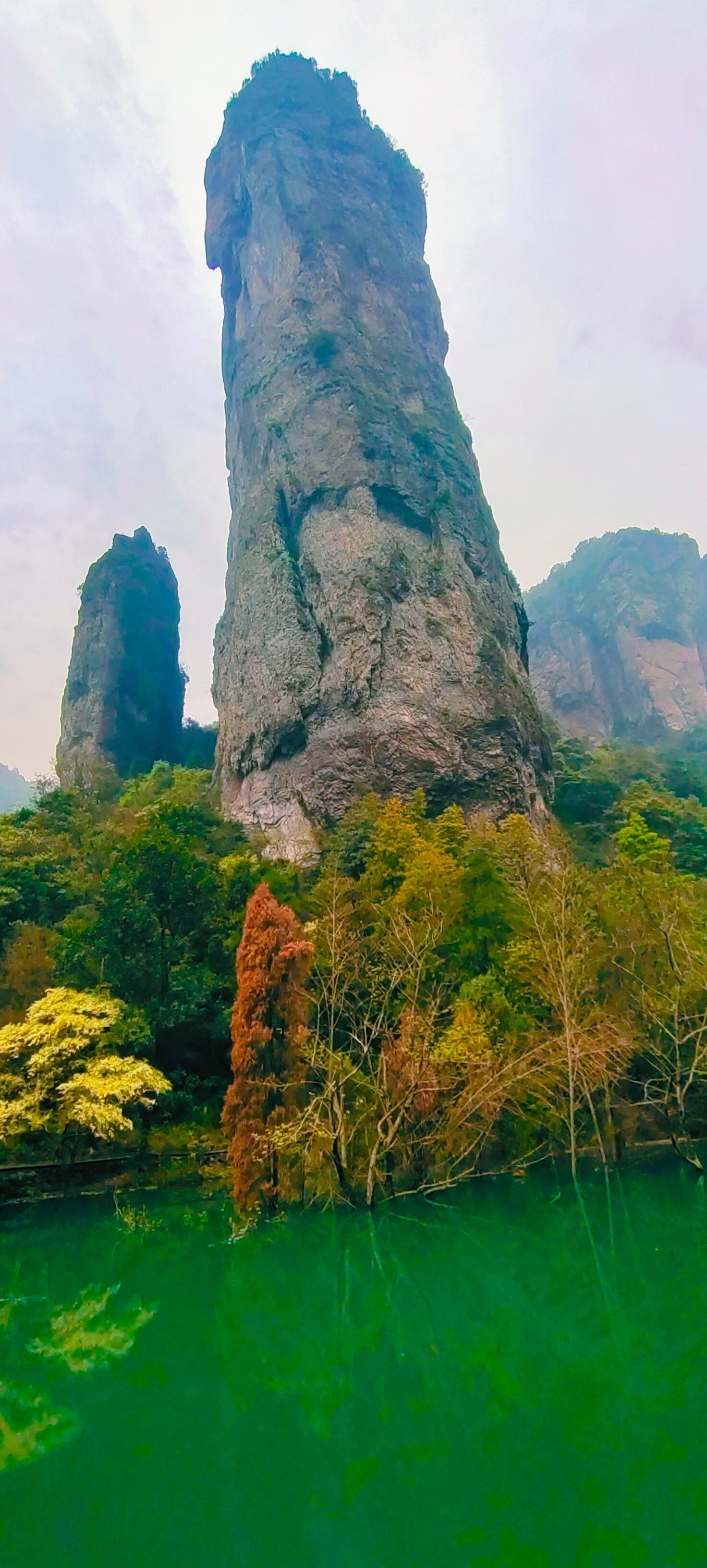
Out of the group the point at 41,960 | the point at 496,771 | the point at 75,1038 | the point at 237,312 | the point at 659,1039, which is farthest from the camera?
the point at 237,312

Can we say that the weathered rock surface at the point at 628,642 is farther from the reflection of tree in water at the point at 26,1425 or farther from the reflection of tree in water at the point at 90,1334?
the reflection of tree in water at the point at 26,1425

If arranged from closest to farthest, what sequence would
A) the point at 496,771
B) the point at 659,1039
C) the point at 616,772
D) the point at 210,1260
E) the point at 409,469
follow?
the point at 210,1260, the point at 659,1039, the point at 496,771, the point at 409,469, the point at 616,772

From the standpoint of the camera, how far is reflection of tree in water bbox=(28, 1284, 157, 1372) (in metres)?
7.03

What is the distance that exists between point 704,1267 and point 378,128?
171 ft

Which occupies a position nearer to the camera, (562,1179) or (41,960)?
(562,1179)

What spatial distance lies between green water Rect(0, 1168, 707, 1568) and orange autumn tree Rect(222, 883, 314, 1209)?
1.02 metres

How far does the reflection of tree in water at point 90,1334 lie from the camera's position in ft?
23.1

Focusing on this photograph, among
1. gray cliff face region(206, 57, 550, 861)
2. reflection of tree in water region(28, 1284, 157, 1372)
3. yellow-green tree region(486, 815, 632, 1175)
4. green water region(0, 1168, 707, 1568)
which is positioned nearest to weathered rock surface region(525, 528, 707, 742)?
gray cliff face region(206, 57, 550, 861)

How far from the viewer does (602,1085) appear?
587 inches

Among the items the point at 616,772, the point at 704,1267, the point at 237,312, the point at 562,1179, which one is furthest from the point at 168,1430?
the point at 237,312

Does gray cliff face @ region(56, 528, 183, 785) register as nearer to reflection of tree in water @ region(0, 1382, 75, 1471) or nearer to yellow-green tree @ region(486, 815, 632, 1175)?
yellow-green tree @ region(486, 815, 632, 1175)

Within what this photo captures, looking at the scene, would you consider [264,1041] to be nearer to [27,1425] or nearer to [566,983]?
[566,983]

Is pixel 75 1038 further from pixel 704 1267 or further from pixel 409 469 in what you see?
pixel 409 469

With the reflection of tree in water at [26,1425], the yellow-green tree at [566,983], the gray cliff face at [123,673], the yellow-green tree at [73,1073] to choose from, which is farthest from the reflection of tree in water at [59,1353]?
the gray cliff face at [123,673]
